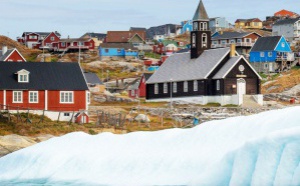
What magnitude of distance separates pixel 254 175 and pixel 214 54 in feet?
165

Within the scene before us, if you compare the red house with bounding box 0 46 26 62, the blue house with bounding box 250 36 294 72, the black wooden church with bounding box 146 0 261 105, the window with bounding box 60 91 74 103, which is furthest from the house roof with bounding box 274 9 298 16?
the window with bounding box 60 91 74 103

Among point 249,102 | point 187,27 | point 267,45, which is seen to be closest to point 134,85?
point 249,102

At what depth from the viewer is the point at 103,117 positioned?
4884 centimetres

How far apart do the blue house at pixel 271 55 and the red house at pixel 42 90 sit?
48.0m

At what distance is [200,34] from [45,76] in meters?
21.8

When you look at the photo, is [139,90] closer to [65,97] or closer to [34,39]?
[65,97]

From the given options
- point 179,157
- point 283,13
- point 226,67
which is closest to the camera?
point 179,157

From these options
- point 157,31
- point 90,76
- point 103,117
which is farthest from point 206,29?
point 157,31

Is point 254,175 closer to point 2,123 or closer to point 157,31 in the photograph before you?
point 2,123

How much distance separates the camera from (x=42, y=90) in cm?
5369

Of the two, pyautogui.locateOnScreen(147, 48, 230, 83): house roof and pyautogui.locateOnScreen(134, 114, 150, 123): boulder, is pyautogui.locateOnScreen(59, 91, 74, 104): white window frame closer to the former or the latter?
pyautogui.locateOnScreen(134, 114, 150, 123): boulder

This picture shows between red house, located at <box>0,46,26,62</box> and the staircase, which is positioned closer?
the staircase

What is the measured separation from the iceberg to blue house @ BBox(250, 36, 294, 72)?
66.8 m

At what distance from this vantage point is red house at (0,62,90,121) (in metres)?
53.1
